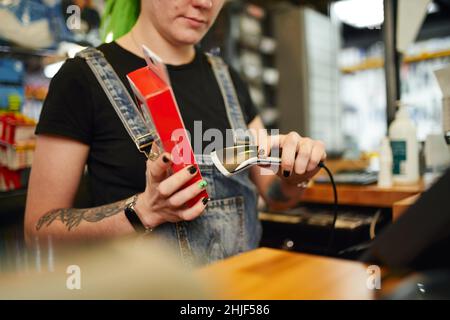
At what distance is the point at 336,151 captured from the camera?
63.9 inches

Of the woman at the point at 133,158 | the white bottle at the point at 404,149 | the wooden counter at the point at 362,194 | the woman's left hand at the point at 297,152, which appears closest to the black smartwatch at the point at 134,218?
the woman at the point at 133,158

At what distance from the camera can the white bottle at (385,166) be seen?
1.15 metres

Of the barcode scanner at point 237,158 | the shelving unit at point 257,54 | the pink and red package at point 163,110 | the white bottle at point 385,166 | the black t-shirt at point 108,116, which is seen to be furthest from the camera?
the shelving unit at point 257,54

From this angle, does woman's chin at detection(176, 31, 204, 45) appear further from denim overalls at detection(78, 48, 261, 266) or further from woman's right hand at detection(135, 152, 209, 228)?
woman's right hand at detection(135, 152, 209, 228)

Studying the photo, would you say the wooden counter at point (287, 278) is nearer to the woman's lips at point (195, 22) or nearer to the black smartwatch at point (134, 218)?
the black smartwatch at point (134, 218)

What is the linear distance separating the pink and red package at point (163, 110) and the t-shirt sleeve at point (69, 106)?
0.26 meters

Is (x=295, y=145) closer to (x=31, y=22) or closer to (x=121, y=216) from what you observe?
(x=121, y=216)

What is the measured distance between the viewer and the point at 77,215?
0.70 meters

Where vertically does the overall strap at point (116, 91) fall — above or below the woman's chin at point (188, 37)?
below

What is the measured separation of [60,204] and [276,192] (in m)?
0.53

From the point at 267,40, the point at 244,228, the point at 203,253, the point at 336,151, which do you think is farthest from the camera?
the point at 267,40

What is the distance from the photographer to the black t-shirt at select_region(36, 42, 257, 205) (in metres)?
0.68
